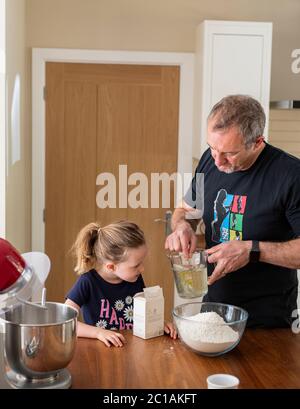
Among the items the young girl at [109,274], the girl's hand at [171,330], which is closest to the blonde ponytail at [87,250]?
the young girl at [109,274]

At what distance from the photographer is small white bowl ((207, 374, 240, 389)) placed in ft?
4.98

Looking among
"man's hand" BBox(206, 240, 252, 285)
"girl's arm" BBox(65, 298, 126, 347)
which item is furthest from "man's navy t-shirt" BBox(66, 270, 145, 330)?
"man's hand" BBox(206, 240, 252, 285)

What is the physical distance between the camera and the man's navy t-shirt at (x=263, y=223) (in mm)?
2248

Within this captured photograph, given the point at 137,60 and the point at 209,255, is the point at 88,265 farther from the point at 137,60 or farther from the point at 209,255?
the point at 137,60

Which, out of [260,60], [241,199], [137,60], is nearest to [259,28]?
[260,60]

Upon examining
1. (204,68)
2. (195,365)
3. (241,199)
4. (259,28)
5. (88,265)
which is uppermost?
(259,28)

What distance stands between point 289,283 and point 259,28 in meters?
2.27

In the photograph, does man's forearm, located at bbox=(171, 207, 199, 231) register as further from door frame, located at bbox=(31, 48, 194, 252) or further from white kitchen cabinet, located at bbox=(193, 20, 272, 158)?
door frame, located at bbox=(31, 48, 194, 252)

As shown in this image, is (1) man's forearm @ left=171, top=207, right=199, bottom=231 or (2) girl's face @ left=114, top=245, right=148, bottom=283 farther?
(1) man's forearm @ left=171, top=207, right=199, bottom=231

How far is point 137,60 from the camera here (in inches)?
175

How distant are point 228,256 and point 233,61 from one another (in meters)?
2.33

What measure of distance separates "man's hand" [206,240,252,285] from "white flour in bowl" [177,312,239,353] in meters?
0.27

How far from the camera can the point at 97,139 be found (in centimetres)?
454

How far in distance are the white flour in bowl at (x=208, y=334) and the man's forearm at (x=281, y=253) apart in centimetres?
39
